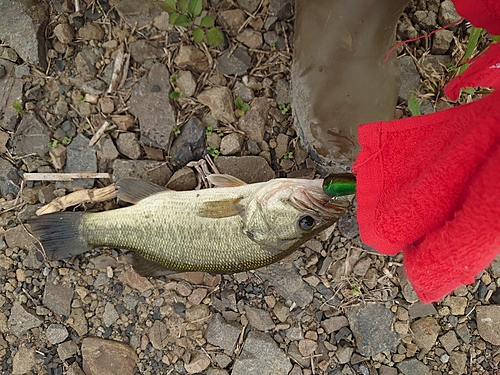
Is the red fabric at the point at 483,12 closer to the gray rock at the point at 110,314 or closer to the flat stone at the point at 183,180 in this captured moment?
the flat stone at the point at 183,180

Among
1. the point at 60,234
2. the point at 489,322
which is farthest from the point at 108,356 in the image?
the point at 489,322

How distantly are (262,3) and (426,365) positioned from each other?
10.2 feet

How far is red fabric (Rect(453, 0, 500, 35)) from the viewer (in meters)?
1.68

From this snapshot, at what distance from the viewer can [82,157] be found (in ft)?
10.4

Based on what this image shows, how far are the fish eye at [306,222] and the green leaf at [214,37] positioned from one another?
146 centimetres

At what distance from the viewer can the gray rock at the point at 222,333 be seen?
3.24m

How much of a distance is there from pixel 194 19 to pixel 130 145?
3.46 ft

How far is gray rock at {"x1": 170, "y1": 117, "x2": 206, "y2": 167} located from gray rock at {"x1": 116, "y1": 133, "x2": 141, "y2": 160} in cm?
28

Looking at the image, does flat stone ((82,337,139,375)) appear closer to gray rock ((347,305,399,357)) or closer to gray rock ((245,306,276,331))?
gray rock ((245,306,276,331))

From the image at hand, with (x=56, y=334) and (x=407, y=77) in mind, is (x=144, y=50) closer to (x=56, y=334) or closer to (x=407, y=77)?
(x=407, y=77)

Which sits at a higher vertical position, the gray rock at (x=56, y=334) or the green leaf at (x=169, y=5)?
the green leaf at (x=169, y=5)

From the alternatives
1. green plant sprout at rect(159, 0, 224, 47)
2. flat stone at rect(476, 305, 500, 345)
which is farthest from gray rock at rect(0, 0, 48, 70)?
flat stone at rect(476, 305, 500, 345)

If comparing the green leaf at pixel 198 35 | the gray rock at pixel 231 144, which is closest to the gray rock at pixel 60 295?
the gray rock at pixel 231 144

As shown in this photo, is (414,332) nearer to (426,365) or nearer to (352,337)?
(426,365)
